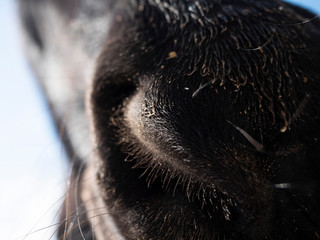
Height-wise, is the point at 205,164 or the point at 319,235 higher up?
the point at 205,164

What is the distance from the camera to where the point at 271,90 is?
64 cm

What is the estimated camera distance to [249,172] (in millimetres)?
607

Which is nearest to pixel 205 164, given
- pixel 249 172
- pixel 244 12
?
pixel 249 172

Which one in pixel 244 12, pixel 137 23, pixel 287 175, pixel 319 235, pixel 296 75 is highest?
pixel 137 23

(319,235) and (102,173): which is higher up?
(102,173)

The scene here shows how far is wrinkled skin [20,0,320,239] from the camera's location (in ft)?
2.00

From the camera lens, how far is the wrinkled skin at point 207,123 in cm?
61

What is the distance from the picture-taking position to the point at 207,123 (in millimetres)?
620

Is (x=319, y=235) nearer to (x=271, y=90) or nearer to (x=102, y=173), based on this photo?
(x=271, y=90)

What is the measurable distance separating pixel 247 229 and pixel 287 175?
0.33 feet

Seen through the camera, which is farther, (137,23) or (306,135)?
(137,23)

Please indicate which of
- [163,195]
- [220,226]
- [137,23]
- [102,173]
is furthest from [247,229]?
[137,23]

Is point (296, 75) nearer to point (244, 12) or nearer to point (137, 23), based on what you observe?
point (244, 12)

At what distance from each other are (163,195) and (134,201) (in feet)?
0.19
